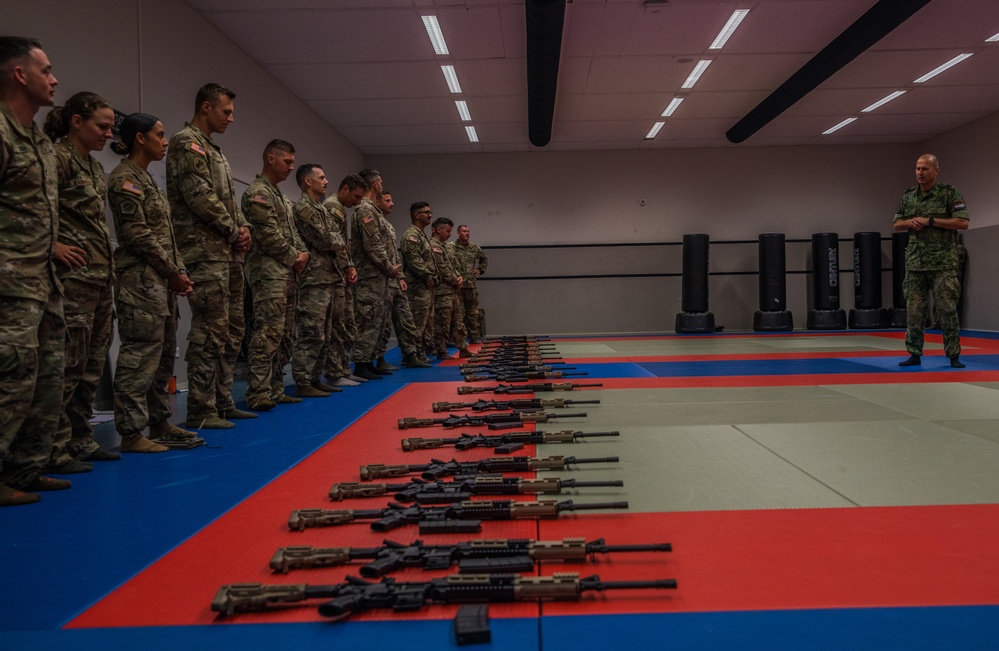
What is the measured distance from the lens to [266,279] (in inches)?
208

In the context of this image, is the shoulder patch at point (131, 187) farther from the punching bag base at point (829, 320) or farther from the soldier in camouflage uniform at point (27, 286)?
the punching bag base at point (829, 320)

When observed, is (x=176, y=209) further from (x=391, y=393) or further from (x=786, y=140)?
(x=786, y=140)

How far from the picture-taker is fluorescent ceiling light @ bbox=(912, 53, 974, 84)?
32.6ft

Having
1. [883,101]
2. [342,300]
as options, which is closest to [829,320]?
[883,101]

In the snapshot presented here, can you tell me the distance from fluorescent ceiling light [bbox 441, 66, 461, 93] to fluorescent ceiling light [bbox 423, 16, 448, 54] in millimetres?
703

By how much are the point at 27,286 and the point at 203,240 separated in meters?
1.62

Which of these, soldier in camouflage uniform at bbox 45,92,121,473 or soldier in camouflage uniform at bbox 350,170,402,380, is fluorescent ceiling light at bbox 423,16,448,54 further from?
soldier in camouflage uniform at bbox 45,92,121,473

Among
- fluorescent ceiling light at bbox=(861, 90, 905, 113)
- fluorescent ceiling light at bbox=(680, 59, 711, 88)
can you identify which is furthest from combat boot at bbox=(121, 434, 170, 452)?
fluorescent ceiling light at bbox=(861, 90, 905, 113)

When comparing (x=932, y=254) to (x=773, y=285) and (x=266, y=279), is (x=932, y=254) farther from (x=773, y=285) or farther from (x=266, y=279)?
(x=773, y=285)

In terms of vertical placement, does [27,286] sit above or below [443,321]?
above

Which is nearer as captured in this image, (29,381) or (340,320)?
(29,381)

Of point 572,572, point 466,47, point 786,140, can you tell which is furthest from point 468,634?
point 786,140

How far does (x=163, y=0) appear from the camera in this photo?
7.04m

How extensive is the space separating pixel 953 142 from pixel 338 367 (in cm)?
1403
